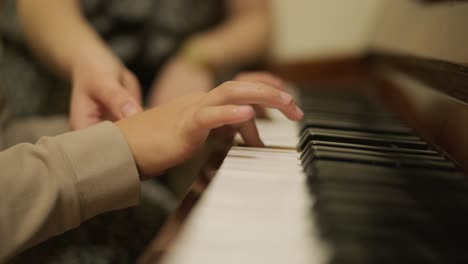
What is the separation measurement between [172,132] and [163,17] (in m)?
0.71

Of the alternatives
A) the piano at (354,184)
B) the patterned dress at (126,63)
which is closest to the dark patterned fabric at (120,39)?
the patterned dress at (126,63)

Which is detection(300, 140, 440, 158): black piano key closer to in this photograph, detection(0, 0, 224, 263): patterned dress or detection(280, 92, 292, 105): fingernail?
detection(280, 92, 292, 105): fingernail

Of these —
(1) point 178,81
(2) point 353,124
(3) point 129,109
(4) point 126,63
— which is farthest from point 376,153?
(4) point 126,63

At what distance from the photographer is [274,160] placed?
0.53 m

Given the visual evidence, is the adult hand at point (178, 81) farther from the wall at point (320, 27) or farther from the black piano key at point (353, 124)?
the wall at point (320, 27)

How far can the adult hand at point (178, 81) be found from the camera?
3.32 feet

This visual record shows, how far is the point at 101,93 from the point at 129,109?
0.24 feet

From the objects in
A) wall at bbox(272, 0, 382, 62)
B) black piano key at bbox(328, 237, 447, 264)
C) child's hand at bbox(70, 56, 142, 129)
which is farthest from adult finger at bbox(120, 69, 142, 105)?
wall at bbox(272, 0, 382, 62)

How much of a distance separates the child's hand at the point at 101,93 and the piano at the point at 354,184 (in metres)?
0.16

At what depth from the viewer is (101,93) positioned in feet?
2.21

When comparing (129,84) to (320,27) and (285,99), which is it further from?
(320,27)

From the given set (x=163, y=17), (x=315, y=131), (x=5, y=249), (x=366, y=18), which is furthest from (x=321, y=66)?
(x=5, y=249)

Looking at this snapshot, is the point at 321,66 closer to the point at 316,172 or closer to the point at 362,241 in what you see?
the point at 316,172

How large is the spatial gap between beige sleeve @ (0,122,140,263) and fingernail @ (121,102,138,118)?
11 centimetres
